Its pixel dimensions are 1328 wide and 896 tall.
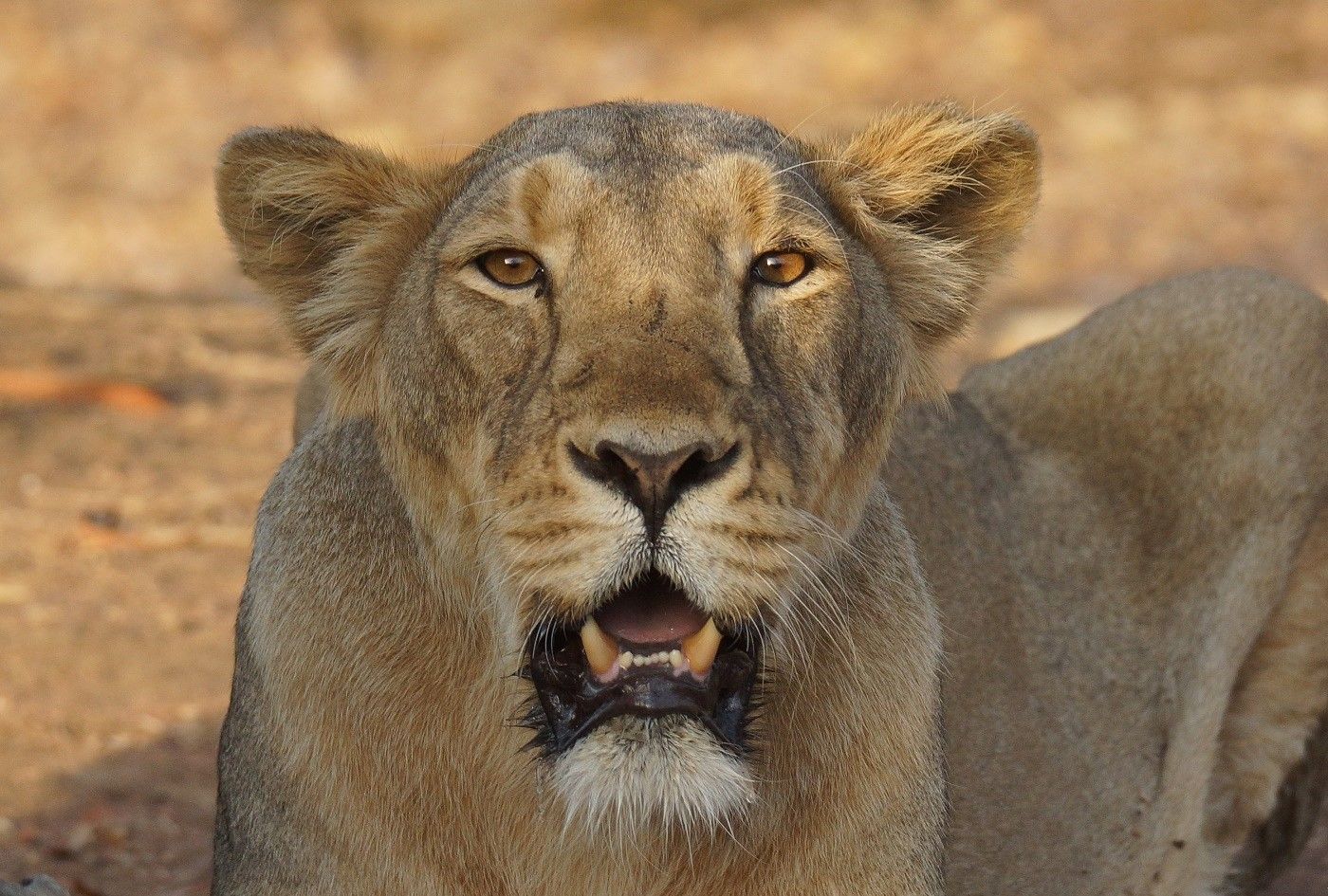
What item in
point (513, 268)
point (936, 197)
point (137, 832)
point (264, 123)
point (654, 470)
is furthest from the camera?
point (264, 123)

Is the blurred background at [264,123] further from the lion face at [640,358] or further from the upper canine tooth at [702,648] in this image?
the upper canine tooth at [702,648]

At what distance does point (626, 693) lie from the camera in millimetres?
2824

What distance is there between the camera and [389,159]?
11.7ft

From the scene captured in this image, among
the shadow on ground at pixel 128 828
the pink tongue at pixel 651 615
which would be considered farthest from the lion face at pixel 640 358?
the shadow on ground at pixel 128 828

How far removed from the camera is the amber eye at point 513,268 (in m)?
3.18

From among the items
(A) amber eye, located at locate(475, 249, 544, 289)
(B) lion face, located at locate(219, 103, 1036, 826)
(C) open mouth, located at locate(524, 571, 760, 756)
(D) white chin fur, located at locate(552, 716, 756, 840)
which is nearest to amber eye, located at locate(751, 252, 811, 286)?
(B) lion face, located at locate(219, 103, 1036, 826)

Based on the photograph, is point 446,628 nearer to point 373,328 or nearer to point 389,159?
point 373,328

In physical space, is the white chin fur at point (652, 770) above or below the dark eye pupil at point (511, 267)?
below

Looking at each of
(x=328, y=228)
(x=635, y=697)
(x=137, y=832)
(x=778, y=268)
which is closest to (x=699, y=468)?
(x=635, y=697)

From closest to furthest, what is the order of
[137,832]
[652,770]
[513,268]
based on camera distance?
[652,770] → [513,268] → [137,832]

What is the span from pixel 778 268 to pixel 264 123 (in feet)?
30.5

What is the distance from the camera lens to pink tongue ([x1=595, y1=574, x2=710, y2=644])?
284cm

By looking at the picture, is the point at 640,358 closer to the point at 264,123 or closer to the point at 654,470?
the point at 654,470

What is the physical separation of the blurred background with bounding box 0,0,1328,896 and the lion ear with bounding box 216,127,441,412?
2.60m
